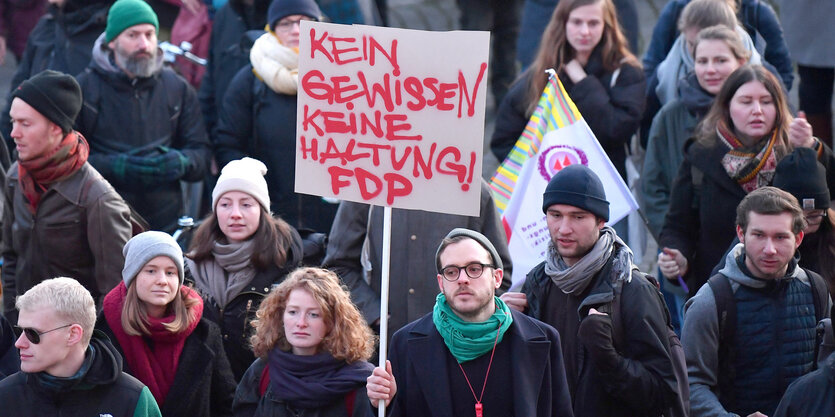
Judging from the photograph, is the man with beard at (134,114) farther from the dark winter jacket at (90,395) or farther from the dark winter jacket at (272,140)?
the dark winter jacket at (90,395)

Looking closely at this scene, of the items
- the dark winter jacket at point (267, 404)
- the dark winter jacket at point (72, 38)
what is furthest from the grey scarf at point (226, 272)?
the dark winter jacket at point (72, 38)

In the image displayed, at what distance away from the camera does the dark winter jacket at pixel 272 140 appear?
7770 mm

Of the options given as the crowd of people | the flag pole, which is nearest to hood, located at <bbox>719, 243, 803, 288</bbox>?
the crowd of people

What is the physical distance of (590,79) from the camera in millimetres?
7445

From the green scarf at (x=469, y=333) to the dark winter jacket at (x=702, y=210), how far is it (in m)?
1.95

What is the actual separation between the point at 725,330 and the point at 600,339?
2.55 ft

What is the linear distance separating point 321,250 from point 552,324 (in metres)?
1.63

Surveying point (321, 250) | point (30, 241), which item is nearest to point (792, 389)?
point (321, 250)

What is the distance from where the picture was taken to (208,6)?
388 inches

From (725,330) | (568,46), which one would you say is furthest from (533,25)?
(725,330)

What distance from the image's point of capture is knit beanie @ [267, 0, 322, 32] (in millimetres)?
7770

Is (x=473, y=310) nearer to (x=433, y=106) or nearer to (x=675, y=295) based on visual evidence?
(x=433, y=106)

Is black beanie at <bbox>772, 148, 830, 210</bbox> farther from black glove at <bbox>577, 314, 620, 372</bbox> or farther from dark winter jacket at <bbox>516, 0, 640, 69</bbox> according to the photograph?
dark winter jacket at <bbox>516, 0, 640, 69</bbox>

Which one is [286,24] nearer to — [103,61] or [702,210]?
[103,61]
